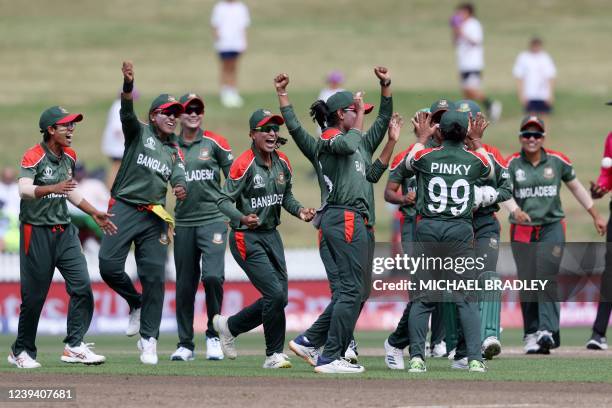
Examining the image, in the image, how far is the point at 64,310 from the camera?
840 inches

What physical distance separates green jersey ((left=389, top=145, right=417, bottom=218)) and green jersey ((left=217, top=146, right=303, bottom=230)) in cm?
105

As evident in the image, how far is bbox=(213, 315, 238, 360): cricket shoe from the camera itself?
48.4 ft

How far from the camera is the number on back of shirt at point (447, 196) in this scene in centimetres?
1295

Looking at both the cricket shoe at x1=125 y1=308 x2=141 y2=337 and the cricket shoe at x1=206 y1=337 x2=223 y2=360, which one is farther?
the cricket shoe at x1=206 y1=337 x2=223 y2=360

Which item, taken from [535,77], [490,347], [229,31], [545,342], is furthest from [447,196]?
[229,31]

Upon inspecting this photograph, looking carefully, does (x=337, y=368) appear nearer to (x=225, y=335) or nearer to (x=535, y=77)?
(x=225, y=335)

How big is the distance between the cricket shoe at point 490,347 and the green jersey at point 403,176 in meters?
1.64

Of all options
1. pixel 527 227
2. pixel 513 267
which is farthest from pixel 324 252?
pixel 513 267

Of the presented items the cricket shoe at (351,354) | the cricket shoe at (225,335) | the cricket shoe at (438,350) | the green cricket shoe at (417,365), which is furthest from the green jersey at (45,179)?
the cricket shoe at (438,350)

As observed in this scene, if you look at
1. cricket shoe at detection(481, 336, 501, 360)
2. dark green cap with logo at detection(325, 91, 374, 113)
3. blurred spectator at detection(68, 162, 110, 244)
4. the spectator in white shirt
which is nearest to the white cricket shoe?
cricket shoe at detection(481, 336, 501, 360)

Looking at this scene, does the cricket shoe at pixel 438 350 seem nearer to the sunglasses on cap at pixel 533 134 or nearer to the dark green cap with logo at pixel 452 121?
the sunglasses on cap at pixel 533 134

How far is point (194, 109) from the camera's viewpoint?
1552cm

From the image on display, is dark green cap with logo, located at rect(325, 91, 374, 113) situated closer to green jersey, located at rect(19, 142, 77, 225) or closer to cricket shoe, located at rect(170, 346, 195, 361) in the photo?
green jersey, located at rect(19, 142, 77, 225)

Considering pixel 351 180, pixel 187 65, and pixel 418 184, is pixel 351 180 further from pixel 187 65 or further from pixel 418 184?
pixel 187 65
